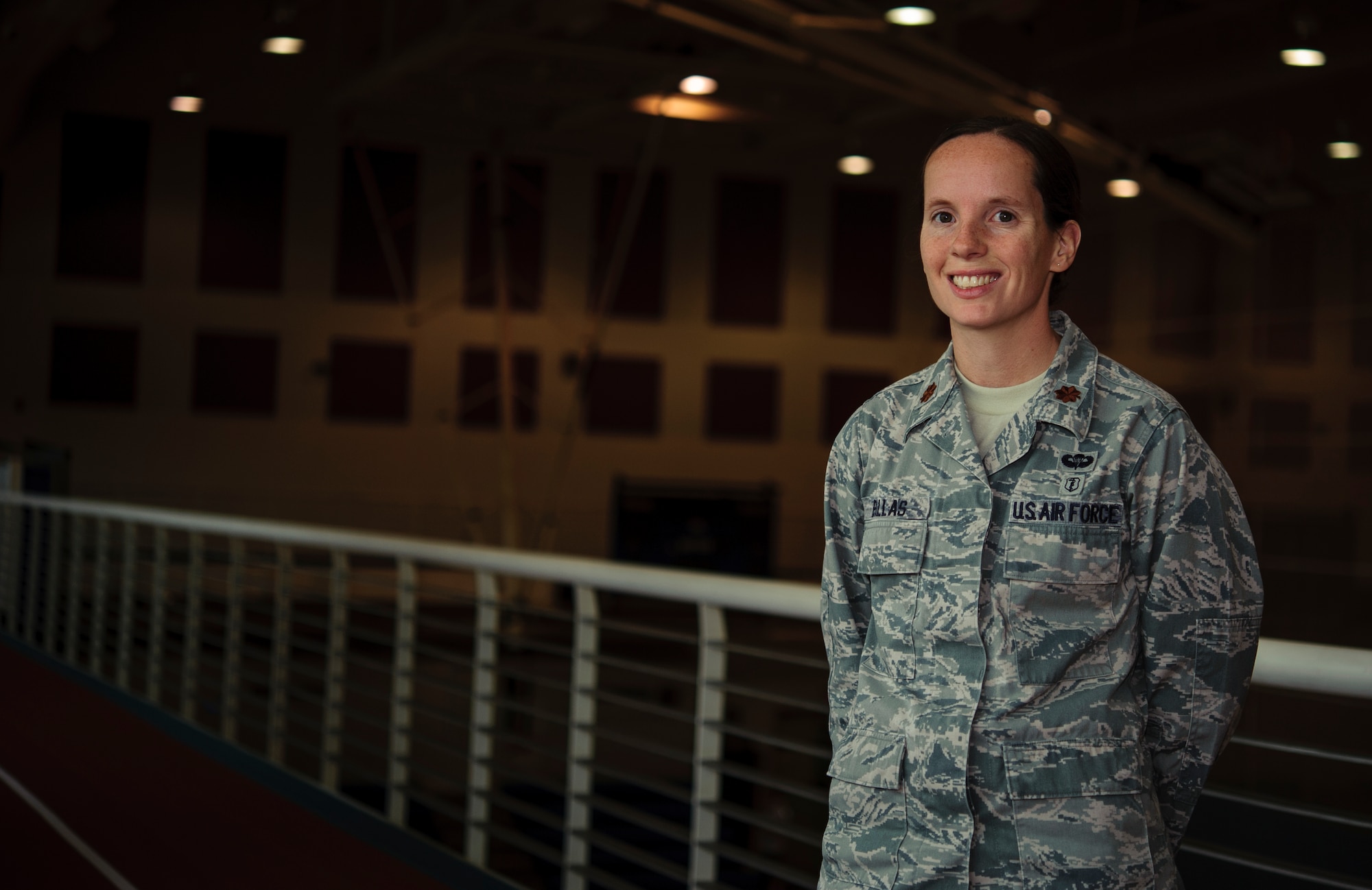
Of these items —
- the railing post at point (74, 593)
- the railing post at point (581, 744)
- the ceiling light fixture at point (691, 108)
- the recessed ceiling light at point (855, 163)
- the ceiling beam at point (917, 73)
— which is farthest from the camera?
the recessed ceiling light at point (855, 163)

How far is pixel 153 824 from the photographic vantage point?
4.76 meters

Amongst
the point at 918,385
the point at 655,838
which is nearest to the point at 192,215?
the point at 655,838

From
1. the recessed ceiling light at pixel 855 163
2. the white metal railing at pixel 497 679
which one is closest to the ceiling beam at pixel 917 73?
the recessed ceiling light at pixel 855 163

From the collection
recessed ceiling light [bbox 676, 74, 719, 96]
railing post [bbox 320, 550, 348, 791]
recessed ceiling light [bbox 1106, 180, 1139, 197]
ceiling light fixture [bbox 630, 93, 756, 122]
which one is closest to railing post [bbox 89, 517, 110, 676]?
railing post [bbox 320, 550, 348, 791]

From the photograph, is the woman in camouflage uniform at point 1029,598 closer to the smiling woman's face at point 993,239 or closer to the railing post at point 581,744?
the smiling woman's face at point 993,239

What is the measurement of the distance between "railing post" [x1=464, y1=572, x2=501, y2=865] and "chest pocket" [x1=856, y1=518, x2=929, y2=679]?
→ 2584mm

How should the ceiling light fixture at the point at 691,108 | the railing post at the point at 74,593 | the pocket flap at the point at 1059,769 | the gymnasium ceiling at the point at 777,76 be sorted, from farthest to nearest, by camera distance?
the ceiling light fixture at the point at 691,108 < the gymnasium ceiling at the point at 777,76 < the railing post at the point at 74,593 < the pocket flap at the point at 1059,769

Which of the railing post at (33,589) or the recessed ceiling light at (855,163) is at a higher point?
the recessed ceiling light at (855,163)

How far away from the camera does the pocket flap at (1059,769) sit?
5.32 ft

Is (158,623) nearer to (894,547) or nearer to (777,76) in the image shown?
(894,547)

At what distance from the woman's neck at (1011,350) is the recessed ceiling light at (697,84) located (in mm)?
12680

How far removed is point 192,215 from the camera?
770 inches

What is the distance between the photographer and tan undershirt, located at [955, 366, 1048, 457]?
5.73 ft

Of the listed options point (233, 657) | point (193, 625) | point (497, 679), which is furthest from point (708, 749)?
point (497, 679)
